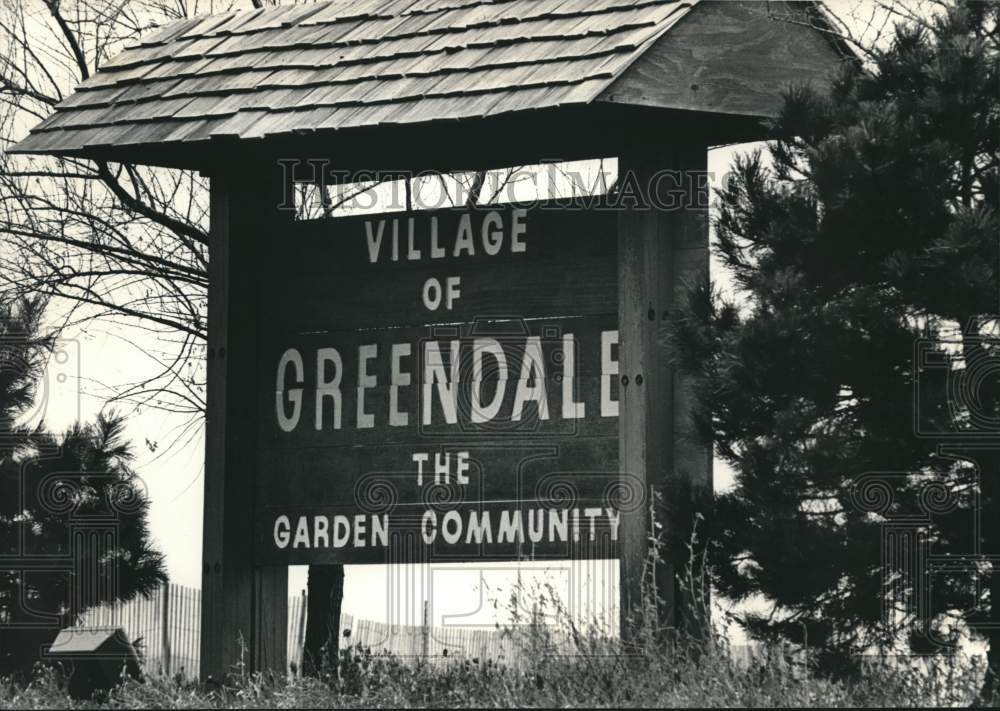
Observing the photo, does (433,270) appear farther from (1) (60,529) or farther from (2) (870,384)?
(1) (60,529)

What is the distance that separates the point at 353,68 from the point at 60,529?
4136 mm

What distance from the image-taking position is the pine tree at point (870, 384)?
752 cm

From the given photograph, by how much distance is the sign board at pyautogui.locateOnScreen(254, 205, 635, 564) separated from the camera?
26.7 feet

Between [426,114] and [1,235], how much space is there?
19.6ft

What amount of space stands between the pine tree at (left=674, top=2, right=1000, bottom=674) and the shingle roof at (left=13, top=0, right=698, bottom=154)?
115 centimetres

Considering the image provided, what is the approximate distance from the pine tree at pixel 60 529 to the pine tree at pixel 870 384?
4924 millimetres

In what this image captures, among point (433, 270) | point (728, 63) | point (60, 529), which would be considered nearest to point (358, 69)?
point (433, 270)

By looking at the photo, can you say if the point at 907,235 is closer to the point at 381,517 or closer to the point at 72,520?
the point at 381,517

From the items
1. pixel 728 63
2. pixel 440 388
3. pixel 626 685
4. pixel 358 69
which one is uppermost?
pixel 358 69

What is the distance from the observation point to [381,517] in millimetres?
8586

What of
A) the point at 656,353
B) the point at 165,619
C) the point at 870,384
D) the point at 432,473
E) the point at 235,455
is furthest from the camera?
the point at 165,619

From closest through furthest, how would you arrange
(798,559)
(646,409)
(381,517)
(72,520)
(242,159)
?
1. (798,559)
2. (646,409)
3. (381,517)
4. (242,159)
5. (72,520)

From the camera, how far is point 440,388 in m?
8.55

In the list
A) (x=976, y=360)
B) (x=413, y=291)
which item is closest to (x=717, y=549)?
(x=976, y=360)
